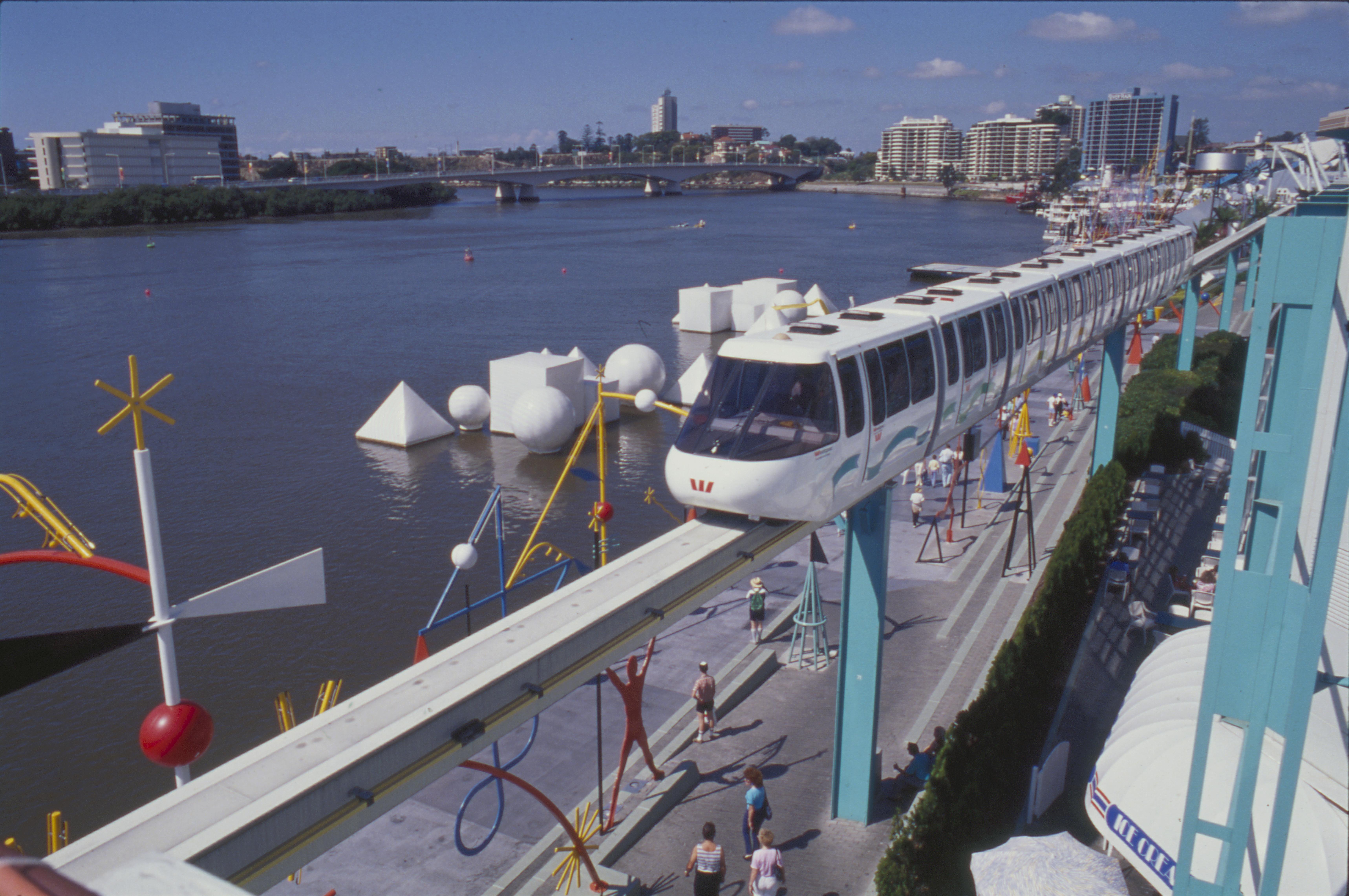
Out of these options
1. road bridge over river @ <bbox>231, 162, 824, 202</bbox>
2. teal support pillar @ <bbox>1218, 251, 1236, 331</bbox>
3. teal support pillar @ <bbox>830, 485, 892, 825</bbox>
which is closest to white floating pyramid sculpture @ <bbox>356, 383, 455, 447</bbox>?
teal support pillar @ <bbox>830, 485, 892, 825</bbox>

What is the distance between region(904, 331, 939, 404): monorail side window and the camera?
12078 mm

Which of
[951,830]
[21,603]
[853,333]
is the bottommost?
[21,603]

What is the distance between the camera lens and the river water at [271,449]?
62.8 ft

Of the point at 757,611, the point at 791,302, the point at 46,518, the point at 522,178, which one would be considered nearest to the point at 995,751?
the point at 757,611

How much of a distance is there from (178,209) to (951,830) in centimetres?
11890

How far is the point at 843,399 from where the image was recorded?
10258 mm

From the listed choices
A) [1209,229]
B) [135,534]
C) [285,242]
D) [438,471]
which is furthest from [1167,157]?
[135,534]

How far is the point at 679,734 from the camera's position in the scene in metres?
15.1

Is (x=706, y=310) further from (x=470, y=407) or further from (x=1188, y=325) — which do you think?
(x=1188, y=325)

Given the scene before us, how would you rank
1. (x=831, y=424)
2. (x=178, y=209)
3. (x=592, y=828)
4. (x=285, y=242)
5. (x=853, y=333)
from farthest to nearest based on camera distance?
(x=178, y=209), (x=285, y=242), (x=592, y=828), (x=853, y=333), (x=831, y=424)

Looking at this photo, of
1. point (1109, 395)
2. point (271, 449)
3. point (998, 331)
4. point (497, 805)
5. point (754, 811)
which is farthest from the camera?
point (271, 449)

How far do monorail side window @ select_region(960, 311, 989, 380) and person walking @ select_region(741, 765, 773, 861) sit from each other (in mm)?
6004

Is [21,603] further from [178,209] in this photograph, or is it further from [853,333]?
[178,209]

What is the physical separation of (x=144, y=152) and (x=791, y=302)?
12766cm
